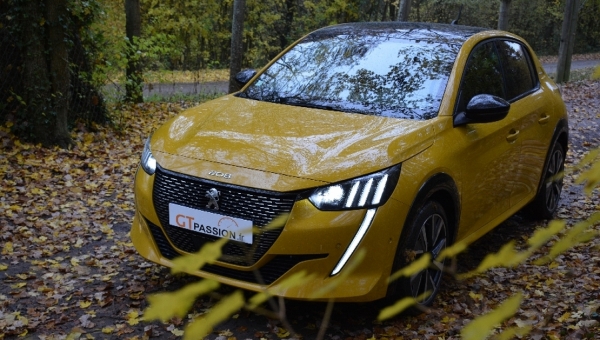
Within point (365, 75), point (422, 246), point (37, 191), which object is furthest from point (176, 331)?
point (37, 191)

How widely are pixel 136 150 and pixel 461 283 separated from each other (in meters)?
5.73

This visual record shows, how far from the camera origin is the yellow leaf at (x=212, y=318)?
1.32m

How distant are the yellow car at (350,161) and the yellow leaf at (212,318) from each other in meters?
1.50

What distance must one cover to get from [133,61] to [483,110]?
27.5 feet

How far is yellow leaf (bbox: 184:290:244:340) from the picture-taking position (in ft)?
4.32

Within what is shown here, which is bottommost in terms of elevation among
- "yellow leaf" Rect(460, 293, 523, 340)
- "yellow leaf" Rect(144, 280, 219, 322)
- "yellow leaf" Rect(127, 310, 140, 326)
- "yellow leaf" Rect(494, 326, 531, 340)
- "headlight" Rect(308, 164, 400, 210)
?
"yellow leaf" Rect(127, 310, 140, 326)

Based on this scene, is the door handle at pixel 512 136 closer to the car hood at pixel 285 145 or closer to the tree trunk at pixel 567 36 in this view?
the car hood at pixel 285 145

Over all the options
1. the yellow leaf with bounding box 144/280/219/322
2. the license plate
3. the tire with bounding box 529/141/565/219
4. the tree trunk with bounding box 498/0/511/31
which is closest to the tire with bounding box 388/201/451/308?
the license plate

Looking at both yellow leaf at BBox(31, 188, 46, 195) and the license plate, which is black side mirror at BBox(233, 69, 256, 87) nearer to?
the license plate

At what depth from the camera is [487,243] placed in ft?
18.8

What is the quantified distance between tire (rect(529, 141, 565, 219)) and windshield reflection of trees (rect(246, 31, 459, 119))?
194cm

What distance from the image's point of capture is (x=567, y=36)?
18.9 m

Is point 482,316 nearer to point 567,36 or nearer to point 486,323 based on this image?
point 486,323

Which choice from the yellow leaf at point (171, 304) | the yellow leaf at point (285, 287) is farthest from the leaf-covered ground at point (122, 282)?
the yellow leaf at point (171, 304)
